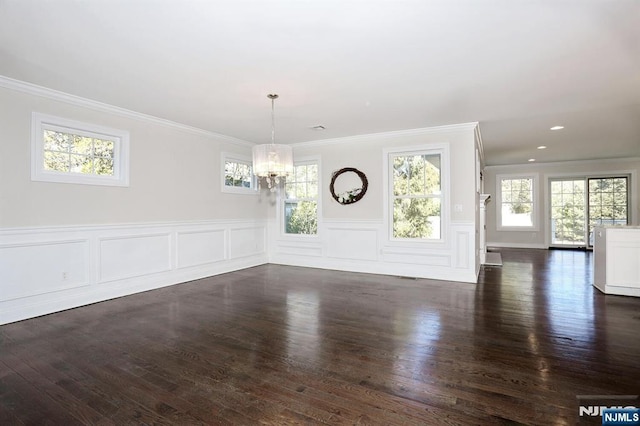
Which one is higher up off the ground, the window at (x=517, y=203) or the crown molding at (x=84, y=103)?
the crown molding at (x=84, y=103)

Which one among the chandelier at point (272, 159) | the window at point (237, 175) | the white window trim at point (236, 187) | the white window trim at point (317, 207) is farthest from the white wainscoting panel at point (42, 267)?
the white window trim at point (317, 207)

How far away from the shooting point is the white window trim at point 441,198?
5445mm

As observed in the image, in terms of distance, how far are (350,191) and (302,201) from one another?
1147 millimetres

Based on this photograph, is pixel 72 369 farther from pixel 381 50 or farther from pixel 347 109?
pixel 347 109

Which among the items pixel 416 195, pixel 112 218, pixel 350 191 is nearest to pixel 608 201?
pixel 416 195

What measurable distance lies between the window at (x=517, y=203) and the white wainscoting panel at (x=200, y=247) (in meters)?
8.39

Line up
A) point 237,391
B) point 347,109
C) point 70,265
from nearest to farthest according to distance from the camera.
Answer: point 237,391, point 70,265, point 347,109

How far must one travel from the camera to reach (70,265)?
3.97 m

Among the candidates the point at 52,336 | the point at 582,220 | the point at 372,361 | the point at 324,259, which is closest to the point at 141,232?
the point at 52,336

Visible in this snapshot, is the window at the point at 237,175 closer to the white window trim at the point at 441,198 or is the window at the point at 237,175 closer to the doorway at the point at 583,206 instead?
→ the white window trim at the point at 441,198

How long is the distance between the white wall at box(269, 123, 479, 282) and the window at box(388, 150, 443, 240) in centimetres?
16

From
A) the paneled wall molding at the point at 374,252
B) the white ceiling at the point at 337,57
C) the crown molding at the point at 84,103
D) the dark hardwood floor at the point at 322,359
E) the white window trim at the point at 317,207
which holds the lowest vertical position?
the dark hardwood floor at the point at 322,359

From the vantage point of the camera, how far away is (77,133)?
13.5 feet

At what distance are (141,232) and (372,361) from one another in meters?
3.84
